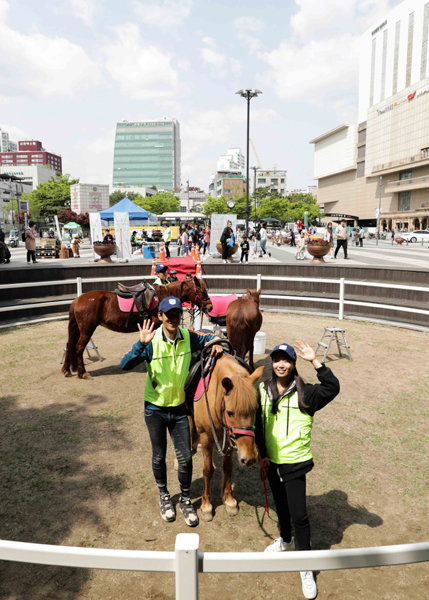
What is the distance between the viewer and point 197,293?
8367mm

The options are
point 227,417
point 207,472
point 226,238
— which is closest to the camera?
point 227,417

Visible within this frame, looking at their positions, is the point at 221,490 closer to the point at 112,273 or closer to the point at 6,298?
the point at 6,298

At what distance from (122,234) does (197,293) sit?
50.5ft

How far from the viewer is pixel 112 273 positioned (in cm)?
1614

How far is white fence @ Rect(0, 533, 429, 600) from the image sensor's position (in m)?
1.70

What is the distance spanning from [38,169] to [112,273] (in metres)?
188

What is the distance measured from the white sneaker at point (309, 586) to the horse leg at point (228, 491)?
1.07m

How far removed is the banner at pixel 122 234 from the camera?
2233cm

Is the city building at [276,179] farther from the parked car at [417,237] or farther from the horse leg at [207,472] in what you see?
the horse leg at [207,472]

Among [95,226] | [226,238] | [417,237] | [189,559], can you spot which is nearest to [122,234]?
[95,226]

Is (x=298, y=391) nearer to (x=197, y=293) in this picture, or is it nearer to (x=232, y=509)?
(x=232, y=509)

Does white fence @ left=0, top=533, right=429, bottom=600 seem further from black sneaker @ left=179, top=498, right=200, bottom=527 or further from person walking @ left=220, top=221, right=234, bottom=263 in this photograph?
person walking @ left=220, top=221, right=234, bottom=263

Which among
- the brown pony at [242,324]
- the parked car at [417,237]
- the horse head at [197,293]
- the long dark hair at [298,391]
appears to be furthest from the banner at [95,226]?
the parked car at [417,237]

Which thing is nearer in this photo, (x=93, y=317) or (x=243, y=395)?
(x=243, y=395)
